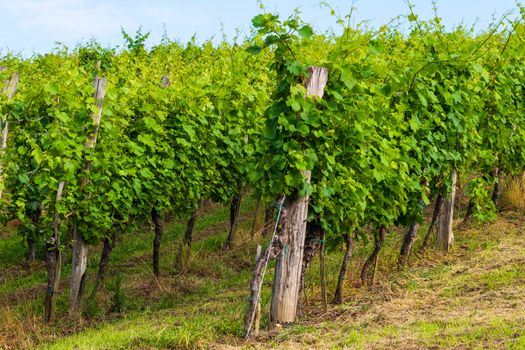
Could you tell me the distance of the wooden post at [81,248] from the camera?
998 centimetres

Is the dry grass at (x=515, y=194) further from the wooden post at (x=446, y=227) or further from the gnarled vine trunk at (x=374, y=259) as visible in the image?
the gnarled vine trunk at (x=374, y=259)

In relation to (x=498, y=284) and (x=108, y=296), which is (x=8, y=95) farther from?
(x=498, y=284)

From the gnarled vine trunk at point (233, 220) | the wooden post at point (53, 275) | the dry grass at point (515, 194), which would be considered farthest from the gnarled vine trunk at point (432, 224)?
the wooden post at point (53, 275)

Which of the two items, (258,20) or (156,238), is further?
(156,238)

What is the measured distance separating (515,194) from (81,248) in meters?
7.77

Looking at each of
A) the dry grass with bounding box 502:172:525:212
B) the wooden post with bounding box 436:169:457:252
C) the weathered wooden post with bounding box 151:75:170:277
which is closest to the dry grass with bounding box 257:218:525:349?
the wooden post with bounding box 436:169:457:252

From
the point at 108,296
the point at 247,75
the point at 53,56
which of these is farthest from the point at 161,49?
the point at 108,296

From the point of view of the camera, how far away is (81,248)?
1042 cm

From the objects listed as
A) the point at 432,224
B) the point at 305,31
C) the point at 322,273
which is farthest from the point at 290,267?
the point at 432,224

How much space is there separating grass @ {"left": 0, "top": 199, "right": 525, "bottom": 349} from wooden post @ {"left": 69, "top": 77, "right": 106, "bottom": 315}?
0.94ft

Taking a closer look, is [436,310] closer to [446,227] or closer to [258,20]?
[258,20]

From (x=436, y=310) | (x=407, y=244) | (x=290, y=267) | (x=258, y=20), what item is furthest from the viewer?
(x=407, y=244)

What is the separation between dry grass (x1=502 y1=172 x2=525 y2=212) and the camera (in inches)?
558

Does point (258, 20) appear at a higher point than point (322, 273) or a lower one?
higher
